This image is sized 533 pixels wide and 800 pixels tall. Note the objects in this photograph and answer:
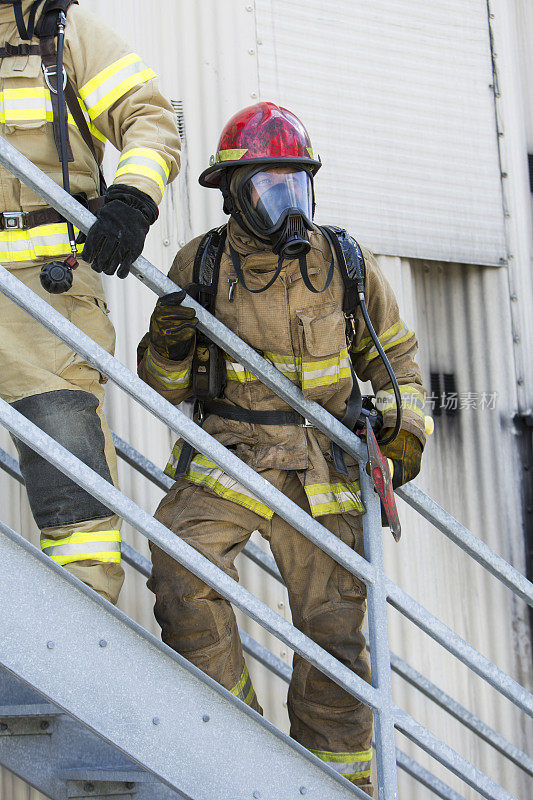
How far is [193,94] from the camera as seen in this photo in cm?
410

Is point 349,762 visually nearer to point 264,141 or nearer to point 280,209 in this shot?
point 280,209

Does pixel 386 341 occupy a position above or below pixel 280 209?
below

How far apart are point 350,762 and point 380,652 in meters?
0.55

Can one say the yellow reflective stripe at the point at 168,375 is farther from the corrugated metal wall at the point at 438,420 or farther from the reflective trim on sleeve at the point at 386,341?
the corrugated metal wall at the point at 438,420

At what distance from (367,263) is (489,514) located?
6.86ft

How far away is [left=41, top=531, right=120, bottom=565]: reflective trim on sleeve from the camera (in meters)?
2.36

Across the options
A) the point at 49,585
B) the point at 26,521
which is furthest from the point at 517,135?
the point at 49,585

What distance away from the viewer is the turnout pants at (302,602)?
2.70 meters

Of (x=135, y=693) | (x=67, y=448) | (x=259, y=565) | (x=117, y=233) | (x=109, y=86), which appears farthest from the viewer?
(x=259, y=565)

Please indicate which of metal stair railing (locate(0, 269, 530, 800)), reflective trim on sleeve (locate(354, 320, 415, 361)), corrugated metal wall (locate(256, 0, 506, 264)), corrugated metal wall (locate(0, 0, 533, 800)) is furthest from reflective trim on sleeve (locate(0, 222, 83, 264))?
corrugated metal wall (locate(256, 0, 506, 264))

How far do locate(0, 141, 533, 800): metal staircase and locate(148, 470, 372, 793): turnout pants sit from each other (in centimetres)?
30

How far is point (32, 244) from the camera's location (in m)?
2.57

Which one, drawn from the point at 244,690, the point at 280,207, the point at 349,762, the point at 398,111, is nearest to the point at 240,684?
the point at 244,690

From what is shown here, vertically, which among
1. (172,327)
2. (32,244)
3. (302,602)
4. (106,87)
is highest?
(106,87)
